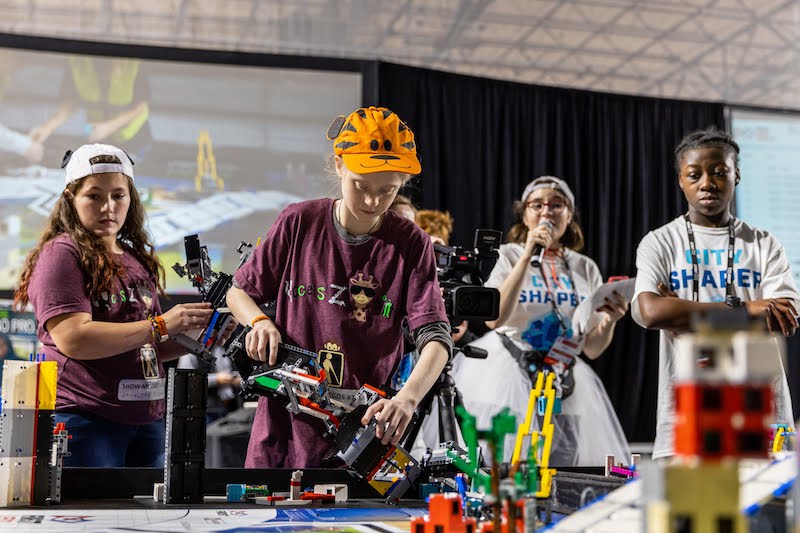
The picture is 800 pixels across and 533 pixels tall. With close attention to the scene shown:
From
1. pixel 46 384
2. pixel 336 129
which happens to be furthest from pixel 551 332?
pixel 46 384

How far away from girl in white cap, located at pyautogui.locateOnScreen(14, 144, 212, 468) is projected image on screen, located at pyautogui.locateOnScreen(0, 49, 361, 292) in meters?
2.32

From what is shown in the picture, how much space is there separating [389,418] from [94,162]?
97cm

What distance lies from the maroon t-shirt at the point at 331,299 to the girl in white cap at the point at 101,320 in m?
0.21

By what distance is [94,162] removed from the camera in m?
1.92

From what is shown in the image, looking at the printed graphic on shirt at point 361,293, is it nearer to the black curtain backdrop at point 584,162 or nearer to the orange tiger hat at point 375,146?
the orange tiger hat at point 375,146

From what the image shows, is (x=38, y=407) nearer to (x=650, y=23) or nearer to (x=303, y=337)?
(x=303, y=337)

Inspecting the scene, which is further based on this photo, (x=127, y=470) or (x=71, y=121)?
(x=71, y=121)

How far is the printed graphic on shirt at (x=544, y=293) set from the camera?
2.89m

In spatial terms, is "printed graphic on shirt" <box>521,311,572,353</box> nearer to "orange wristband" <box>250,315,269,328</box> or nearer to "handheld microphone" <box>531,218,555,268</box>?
"handheld microphone" <box>531,218,555,268</box>

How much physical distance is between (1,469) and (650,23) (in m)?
4.48

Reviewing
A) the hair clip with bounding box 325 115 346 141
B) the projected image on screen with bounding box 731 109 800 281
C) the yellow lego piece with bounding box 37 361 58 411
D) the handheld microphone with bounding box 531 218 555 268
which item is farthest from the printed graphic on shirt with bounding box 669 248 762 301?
the projected image on screen with bounding box 731 109 800 281

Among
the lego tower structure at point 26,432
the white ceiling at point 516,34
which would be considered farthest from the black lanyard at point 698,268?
the white ceiling at point 516,34

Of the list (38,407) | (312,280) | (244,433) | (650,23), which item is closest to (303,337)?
(312,280)

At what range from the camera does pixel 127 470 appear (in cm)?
155
